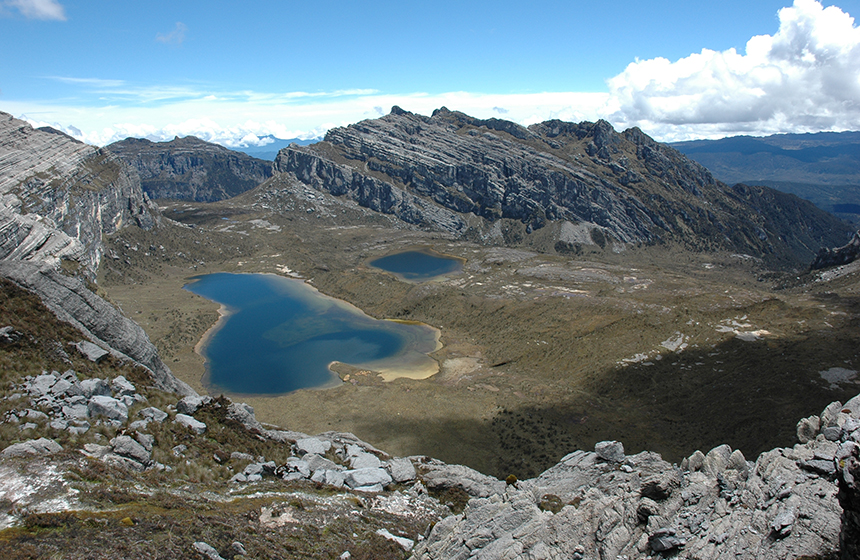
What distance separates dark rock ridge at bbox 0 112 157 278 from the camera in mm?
97000

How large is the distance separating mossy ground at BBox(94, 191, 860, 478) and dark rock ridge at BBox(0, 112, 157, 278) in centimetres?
1440

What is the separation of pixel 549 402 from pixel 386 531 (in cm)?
3592

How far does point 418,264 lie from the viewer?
14475 centimetres

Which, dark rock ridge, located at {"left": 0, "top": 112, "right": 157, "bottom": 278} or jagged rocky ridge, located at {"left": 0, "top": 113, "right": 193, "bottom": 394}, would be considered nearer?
jagged rocky ridge, located at {"left": 0, "top": 113, "right": 193, "bottom": 394}

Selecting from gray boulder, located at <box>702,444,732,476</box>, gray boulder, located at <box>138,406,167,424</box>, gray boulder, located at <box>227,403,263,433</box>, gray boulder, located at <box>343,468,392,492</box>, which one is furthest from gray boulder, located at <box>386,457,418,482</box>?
gray boulder, located at <box>702,444,732,476</box>

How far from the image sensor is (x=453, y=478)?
81.9 feet

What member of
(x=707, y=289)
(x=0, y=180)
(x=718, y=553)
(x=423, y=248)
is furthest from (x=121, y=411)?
(x=423, y=248)

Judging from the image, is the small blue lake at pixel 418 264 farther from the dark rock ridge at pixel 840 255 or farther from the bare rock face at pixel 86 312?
the dark rock ridge at pixel 840 255

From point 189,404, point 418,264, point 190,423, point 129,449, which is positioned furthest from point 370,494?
point 418,264

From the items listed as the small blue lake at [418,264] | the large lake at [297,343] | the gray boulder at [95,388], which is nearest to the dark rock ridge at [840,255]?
the small blue lake at [418,264]

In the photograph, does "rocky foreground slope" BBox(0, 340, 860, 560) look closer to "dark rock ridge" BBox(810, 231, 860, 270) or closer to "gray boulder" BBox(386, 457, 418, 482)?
"gray boulder" BBox(386, 457, 418, 482)

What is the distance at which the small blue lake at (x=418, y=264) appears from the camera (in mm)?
129450

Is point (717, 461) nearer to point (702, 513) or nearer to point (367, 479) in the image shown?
point (702, 513)

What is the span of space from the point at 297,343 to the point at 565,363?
4381cm
